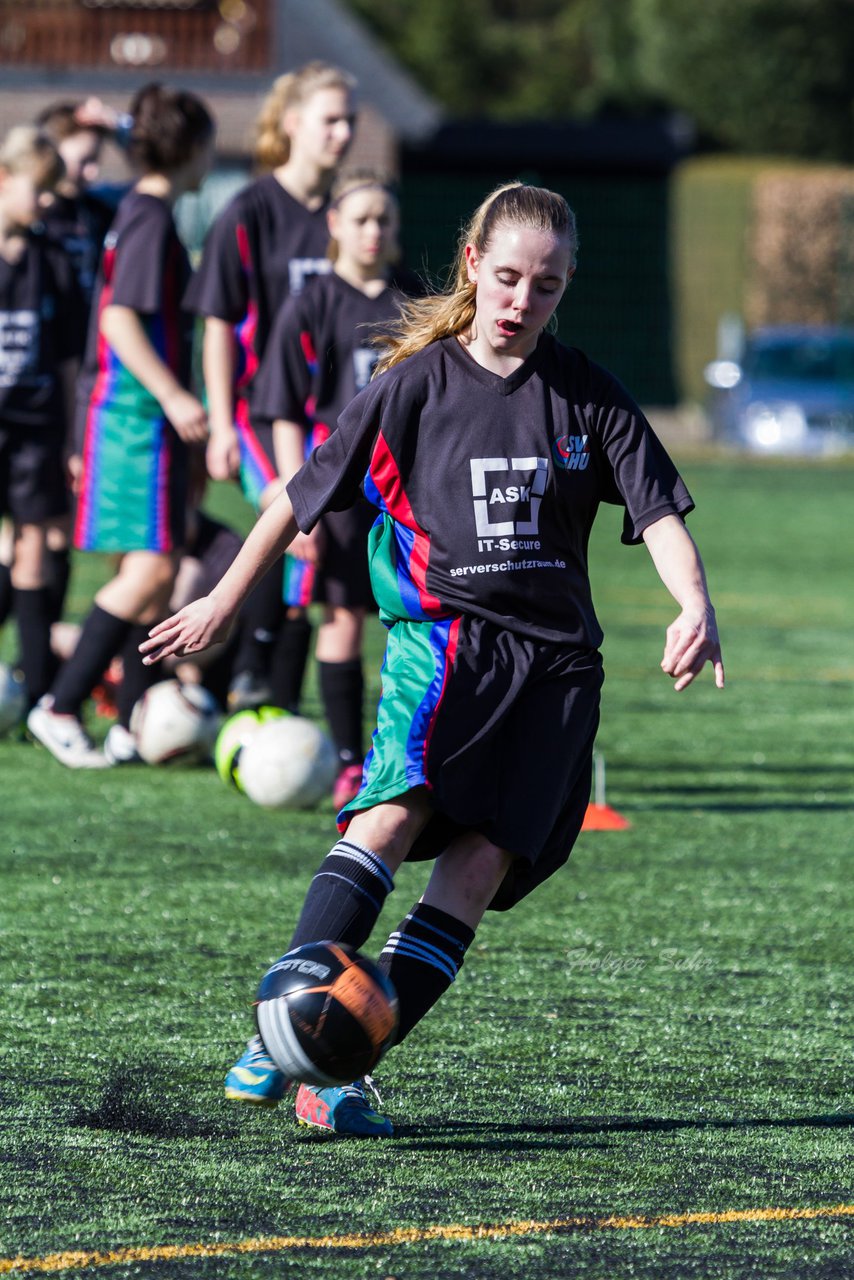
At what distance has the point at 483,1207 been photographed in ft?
10.7

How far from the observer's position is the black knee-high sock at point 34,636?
7.78 metres

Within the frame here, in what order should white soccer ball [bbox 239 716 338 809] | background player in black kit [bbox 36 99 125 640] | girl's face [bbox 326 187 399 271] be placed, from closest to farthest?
girl's face [bbox 326 187 399 271]
white soccer ball [bbox 239 716 338 809]
background player in black kit [bbox 36 99 125 640]

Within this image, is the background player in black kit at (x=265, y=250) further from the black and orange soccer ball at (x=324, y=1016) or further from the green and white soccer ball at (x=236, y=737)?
the black and orange soccer ball at (x=324, y=1016)

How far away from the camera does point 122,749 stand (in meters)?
7.27

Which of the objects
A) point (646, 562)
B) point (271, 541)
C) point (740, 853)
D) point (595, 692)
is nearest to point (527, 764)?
point (595, 692)

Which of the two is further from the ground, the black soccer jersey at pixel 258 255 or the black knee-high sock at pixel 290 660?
the black soccer jersey at pixel 258 255

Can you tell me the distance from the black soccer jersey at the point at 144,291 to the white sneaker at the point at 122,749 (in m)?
1.10

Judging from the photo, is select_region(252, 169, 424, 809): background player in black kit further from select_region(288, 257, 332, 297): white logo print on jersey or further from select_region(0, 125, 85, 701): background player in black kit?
select_region(0, 125, 85, 701): background player in black kit

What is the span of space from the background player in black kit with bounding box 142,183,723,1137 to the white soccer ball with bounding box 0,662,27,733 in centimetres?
395

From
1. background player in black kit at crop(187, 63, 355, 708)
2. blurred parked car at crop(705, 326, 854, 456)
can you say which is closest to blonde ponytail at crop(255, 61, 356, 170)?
background player in black kit at crop(187, 63, 355, 708)

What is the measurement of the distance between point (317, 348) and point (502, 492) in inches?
113

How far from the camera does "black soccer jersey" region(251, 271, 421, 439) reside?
6398 mm

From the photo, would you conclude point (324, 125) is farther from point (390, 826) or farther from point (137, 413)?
point (390, 826)

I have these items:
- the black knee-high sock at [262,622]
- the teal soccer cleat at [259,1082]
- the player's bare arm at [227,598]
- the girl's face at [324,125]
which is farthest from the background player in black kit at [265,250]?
the teal soccer cleat at [259,1082]
